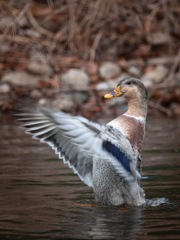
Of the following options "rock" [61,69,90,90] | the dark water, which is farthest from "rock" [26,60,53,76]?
the dark water

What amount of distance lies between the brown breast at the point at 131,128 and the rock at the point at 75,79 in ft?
24.6

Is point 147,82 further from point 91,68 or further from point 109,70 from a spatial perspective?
point 91,68

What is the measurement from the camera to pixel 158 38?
15.8m

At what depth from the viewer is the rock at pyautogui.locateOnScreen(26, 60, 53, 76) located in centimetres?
1448

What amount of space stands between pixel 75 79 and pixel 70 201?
782 centimetres

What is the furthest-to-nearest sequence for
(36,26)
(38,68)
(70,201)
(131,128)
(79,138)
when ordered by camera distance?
1. (36,26)
2. (38,68)
3. (70,201)
4. (131,128)
5. (79,138)

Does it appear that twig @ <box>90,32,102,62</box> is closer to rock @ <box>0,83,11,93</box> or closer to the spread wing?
rock @ <box>0,83,11,93</box>

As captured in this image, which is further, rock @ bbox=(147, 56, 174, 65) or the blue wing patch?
rock @ bbox=(147, 56, 174, 65)

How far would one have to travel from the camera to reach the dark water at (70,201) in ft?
17.5

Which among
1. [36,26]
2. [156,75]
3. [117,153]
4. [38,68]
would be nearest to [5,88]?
[38,68]

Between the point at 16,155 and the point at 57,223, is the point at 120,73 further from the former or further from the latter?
the point at 57,223

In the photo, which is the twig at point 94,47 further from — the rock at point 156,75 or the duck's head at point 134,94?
the duck's head at point 134,94

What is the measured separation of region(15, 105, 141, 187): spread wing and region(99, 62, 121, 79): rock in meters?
8.17

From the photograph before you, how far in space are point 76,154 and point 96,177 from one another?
0.34 meters
